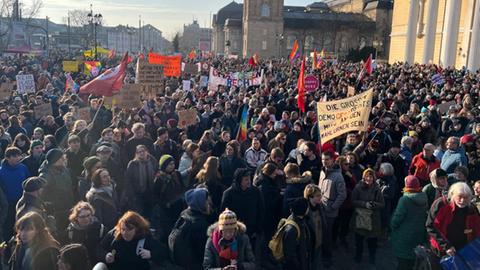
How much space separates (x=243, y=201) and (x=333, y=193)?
155 centimetres

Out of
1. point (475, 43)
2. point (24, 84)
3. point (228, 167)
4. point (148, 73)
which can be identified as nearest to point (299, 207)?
point (228, 167)

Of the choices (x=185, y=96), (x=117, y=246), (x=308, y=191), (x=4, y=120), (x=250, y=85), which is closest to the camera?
(x=117, y=246)

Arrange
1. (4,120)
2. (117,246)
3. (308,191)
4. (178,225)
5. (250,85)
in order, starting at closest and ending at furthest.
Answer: (117,246), (178,225), (308,191), (4,120), (250,85)

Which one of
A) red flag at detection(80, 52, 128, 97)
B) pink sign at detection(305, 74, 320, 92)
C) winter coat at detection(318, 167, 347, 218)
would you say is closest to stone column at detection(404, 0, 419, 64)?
pink sign at detection(305, 74, 320, 92)

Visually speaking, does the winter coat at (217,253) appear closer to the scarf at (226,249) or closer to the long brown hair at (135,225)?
the scarf at (226,249)

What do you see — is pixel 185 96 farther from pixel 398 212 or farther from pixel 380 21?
pixel 380 21

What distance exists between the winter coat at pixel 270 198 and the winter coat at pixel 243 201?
1.16 ft

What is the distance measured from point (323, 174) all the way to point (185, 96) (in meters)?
9.32

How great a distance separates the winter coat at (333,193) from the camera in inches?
281

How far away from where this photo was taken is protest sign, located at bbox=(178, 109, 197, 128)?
11095mm

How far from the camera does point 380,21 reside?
294ft

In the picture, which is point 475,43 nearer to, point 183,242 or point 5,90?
point 5,90

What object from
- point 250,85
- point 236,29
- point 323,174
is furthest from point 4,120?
point 236,29

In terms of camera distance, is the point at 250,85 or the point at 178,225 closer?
the point at 178,225
